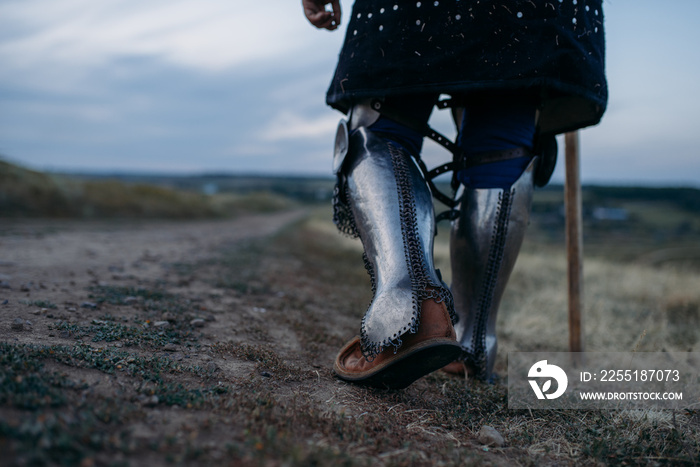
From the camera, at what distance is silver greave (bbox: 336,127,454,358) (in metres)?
1.26

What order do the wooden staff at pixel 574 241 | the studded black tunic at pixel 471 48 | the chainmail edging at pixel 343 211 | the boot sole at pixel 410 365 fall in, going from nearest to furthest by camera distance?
the boot sole at pixel 410 365 → the studded black tunic at pixel 471 48 → the chainmail edging at pixel 343 211 → the wooden staff at pixel 574 241

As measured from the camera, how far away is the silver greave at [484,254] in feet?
5.42

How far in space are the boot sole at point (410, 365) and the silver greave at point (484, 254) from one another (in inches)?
19.0

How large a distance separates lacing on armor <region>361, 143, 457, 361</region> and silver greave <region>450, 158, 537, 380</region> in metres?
0.37

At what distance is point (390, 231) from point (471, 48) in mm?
636

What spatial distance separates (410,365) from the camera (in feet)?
4.11

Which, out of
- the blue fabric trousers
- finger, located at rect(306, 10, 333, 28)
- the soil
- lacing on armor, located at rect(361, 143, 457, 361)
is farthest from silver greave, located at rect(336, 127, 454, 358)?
finger, located at rect(306, 10, 333, 28)

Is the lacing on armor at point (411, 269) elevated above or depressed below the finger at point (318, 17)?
below

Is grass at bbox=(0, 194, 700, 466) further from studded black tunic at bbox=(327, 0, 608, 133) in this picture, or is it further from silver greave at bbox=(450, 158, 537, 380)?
studded black tunic at bbox=(327, 0, 608, 133)

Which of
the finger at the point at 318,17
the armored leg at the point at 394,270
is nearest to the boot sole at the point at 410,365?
the armored leg at the point at 394,270

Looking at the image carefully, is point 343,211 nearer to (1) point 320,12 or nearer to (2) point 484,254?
(2) point 484,254

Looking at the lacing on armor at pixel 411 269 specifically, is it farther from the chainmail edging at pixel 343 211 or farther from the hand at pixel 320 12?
the hand at pixel 320 12

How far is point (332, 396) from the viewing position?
1295mm

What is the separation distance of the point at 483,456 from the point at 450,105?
4.02 feet
